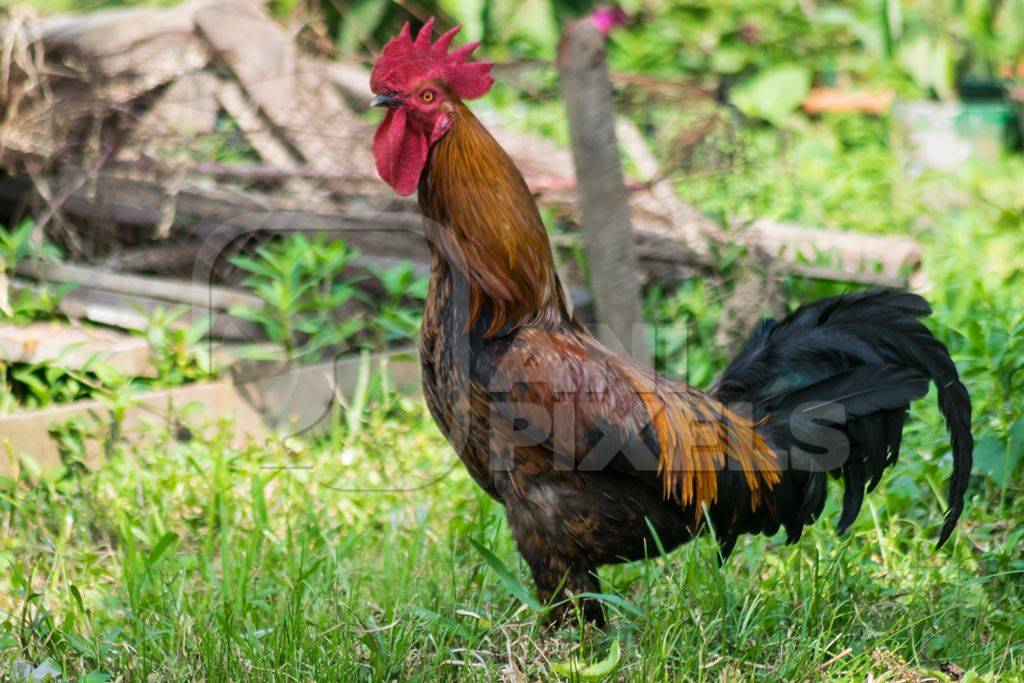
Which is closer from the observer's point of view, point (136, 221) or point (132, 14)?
point (136, 221)

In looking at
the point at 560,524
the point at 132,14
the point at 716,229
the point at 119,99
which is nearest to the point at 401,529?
the point at 560,524

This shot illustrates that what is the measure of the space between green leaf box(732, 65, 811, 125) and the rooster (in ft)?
18.9

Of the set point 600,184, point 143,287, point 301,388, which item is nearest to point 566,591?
point 600,184

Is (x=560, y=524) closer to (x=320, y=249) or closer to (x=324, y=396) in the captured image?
(x=324, y=396)

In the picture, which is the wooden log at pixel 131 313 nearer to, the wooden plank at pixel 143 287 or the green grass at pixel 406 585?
the wooden plank at pixel 143 287

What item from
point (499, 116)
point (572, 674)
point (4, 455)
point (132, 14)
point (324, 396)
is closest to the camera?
point (572, 674)

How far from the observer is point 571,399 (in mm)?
2867

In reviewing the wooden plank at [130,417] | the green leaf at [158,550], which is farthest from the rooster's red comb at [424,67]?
the wooden plank at [130,417]

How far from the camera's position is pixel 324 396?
16.2 ft

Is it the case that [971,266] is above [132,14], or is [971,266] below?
below

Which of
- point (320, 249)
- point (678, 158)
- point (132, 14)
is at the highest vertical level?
point (132, 14)

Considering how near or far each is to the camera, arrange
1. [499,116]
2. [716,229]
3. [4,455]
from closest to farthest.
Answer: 1. [4,455]
2. [716,229]
3. [499,116]

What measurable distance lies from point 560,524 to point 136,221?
149 inches

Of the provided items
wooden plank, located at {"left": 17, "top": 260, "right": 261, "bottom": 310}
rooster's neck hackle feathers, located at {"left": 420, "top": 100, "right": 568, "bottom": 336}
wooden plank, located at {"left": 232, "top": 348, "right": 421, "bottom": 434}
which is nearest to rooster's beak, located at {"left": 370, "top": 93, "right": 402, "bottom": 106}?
rooster's neck hackle feathers, located at {"left": 420, "top": 100, "right": 568, "bottom": 336}
